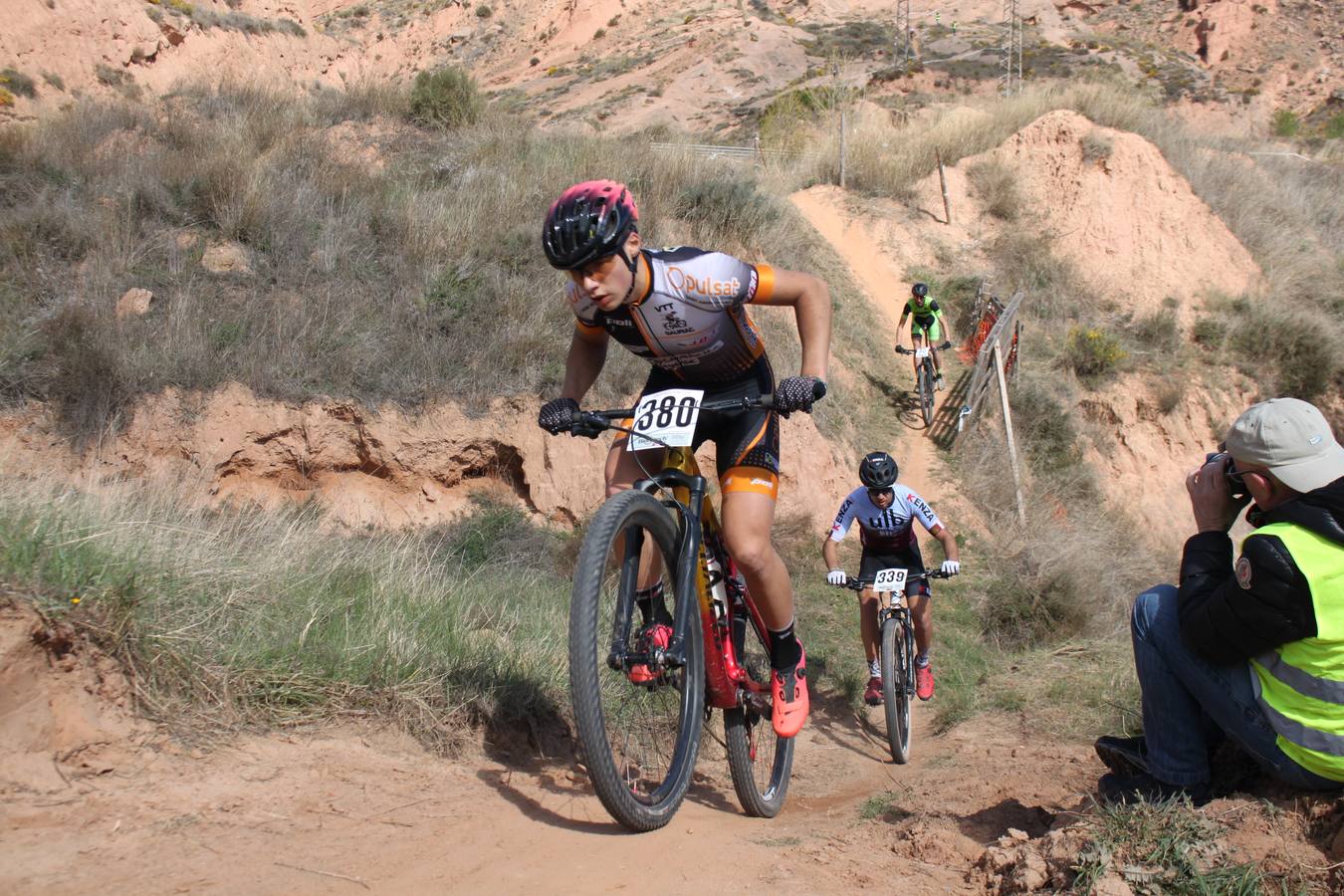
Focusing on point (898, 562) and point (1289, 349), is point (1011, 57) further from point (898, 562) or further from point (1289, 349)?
point (898, 562)

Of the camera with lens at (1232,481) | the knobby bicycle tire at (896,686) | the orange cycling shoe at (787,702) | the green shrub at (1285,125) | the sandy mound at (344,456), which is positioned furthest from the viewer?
the green shrub at (1285,125)

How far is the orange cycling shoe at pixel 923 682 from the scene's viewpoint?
7230 mm

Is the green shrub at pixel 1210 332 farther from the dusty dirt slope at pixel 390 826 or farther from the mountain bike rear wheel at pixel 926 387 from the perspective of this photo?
the dusty dirt slope at pixel 390 826

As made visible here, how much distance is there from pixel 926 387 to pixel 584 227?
1242cm

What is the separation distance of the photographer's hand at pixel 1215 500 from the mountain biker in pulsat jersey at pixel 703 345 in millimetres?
1326

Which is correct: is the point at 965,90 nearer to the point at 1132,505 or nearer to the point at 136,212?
the point at 1132,505

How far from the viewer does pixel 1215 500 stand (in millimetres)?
3217

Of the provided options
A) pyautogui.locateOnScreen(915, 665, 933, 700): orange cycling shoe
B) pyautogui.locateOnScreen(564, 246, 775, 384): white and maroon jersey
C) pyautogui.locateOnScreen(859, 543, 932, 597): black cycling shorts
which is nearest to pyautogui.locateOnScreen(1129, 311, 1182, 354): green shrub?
pyautogui.locateOnScreen(859, 543, 932, 597): black cycling shorts

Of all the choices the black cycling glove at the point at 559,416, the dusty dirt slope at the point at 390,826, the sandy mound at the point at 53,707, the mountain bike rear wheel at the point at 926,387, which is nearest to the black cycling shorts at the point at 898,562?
the dusty dirt slope at the point at 390,826

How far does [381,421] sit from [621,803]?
603 centimetres

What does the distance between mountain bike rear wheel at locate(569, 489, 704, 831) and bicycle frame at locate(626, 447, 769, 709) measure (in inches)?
2.8

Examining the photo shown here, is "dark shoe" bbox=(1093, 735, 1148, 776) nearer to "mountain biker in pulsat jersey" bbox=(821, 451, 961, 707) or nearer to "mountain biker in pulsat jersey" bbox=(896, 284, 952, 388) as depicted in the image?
"mountain biker in pulsat jersey" bbox=(821, 451, 961, 707)

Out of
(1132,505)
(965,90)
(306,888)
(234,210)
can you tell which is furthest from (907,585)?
(965,90)

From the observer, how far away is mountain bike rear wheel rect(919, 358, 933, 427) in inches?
603
